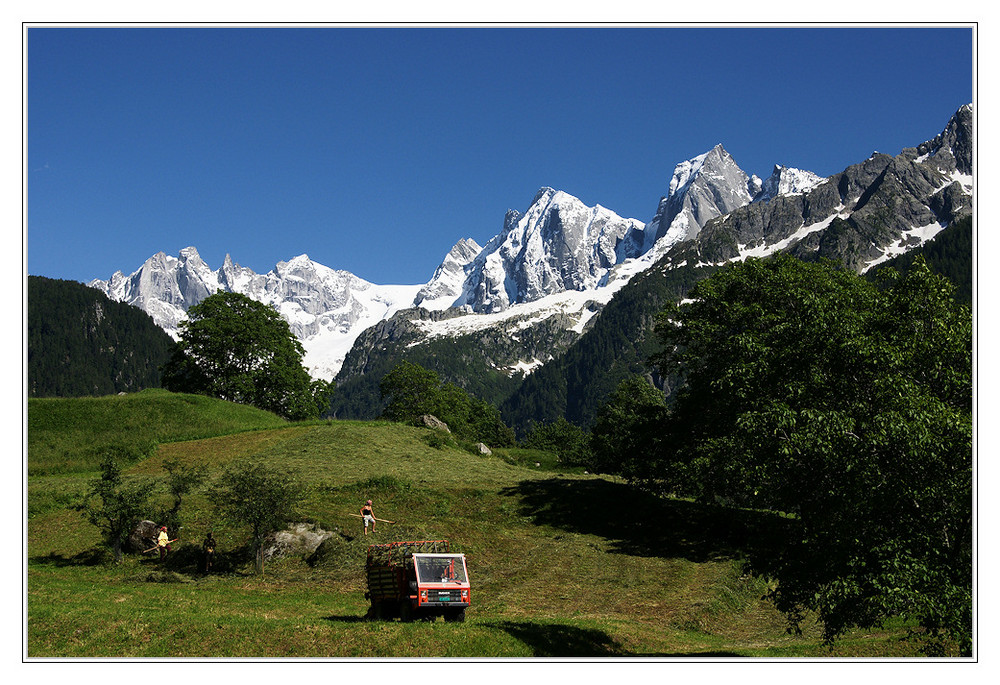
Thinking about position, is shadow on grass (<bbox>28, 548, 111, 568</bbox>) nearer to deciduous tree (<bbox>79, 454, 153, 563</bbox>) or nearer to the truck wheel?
deciduous tree (<bbox>79, 454, 153, 563</bbox>)

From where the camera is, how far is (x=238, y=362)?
98375 mm

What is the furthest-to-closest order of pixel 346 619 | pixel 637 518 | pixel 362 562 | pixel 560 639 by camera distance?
pixel 637 518 < pixel 362 562 < pixel 346 619 < pixel 560 639

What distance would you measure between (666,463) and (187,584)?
30.0 metres

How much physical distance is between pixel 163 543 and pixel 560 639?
20612 millimetres

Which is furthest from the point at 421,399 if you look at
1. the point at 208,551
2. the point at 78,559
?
the point at 208,551

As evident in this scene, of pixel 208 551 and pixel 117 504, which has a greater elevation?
pixel 117 504

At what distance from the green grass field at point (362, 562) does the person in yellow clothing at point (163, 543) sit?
1.71ft

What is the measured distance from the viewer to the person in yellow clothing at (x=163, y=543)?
3475 centimetres

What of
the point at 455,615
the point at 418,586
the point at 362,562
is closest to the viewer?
the point at 418,586

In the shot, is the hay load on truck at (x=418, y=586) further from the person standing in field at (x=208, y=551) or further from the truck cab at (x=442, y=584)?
the person standing in field at (x=208, y=551)

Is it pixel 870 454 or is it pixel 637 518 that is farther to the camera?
pixel 637 518

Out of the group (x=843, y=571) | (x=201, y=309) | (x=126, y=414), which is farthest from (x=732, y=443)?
(x=201, y=309)

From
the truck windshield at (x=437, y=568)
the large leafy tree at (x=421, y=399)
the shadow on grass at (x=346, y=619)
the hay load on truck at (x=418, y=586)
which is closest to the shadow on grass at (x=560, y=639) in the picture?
the hay load on truck at (x=418, y=586)

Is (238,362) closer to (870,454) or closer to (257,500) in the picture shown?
(257,500)
